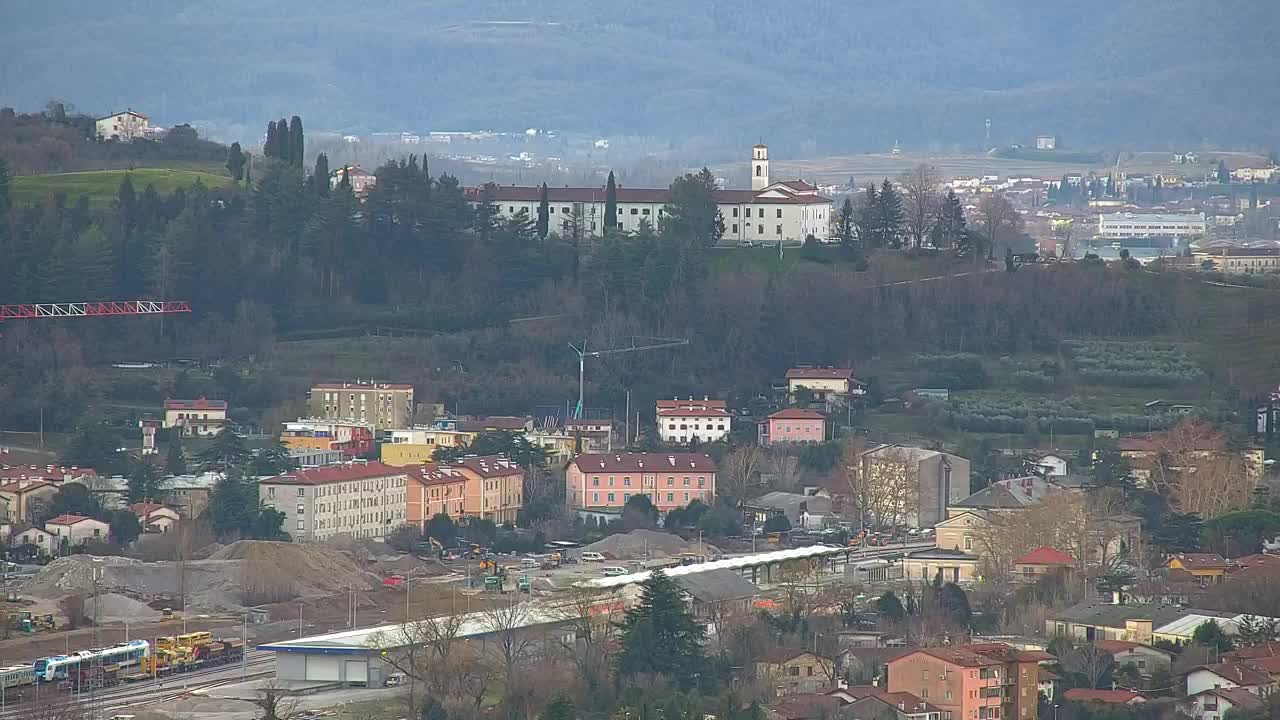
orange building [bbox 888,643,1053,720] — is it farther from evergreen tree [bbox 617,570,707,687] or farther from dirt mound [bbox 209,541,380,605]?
dirt mound [bbox 209,541,380,605]

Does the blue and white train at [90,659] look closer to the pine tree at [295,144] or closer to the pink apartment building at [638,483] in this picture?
the pink apartment building at [638,483]

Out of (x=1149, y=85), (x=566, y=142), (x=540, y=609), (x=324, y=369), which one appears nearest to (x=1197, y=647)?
(x=540, y=609)

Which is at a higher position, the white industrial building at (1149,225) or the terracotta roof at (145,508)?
the white industrial building at (1149,225)

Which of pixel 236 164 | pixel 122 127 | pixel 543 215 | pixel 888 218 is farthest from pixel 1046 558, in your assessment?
pixel 122 127

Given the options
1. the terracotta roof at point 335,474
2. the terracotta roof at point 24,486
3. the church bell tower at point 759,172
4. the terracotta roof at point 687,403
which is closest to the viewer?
the terracotta roof at point 335,474

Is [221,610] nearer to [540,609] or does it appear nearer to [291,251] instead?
[540,609]

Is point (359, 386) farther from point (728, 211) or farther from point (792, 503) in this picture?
point (728, 211)

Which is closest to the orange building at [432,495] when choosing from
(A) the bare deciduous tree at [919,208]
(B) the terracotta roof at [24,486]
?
(B) the terracotta roof at [24,486]
